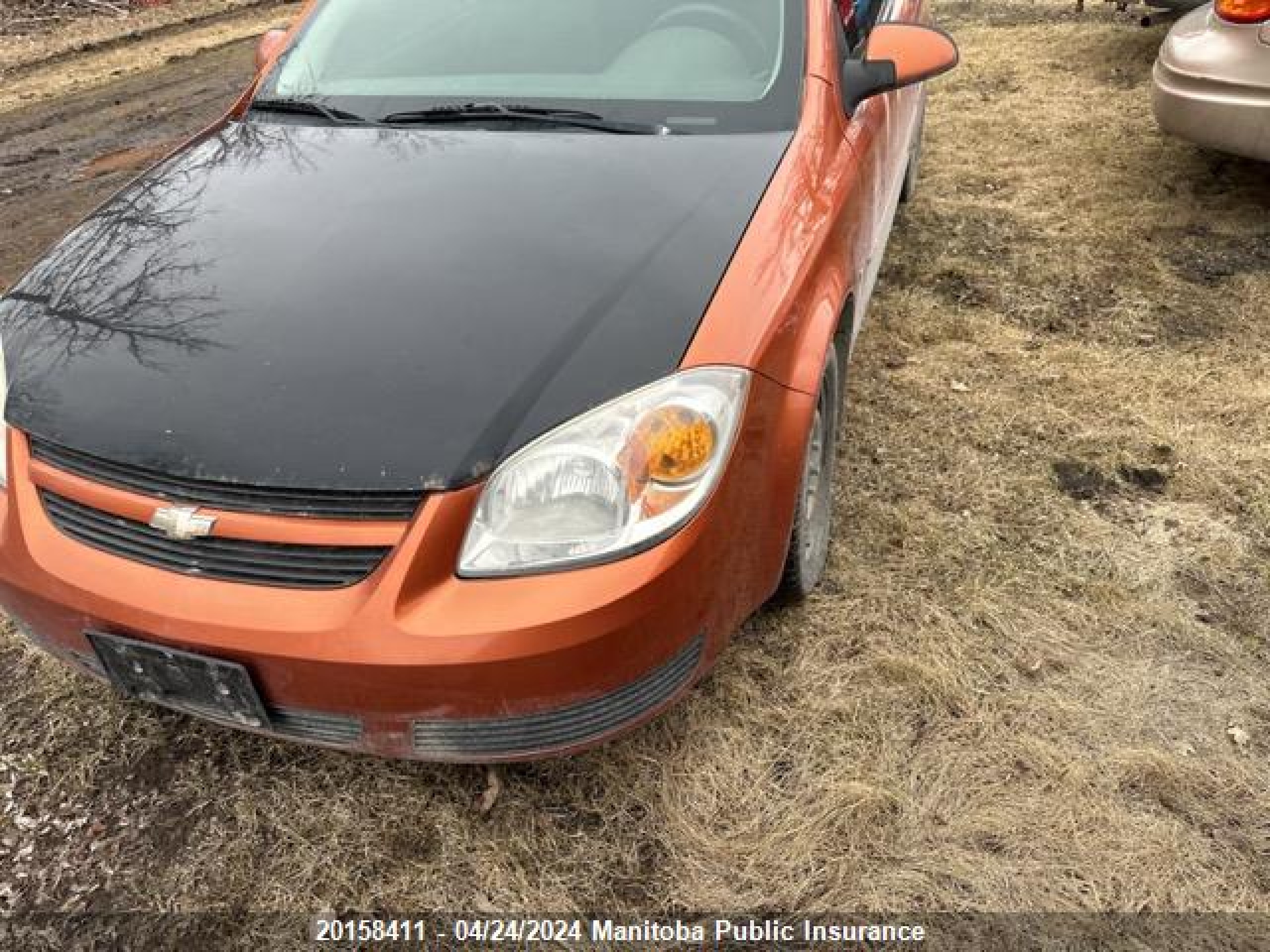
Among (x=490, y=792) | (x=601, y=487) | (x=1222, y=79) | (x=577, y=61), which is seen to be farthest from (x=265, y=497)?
(x=1222, y=79)

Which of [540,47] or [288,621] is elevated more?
[540,47]

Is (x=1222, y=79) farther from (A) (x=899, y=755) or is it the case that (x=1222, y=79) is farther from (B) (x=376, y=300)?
(B) (x=376, y=300)

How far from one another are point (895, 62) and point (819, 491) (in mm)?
1100

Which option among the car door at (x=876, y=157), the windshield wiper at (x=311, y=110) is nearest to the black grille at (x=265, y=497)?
the windshield wiper at (x=311, y=110)

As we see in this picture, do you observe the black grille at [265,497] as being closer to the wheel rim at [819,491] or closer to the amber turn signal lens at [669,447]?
the amber turn signal lens at [669,447]

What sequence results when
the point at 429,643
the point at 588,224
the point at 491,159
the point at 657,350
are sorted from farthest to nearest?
the point at 491,159
the point at 588,224
the point at 657,350
the point at 429,643

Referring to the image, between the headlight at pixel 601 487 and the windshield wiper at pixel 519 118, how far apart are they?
876 millimetres

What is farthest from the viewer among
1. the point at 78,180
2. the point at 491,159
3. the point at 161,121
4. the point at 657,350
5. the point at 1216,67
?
the point at 161,121

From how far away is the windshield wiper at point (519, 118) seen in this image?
215 cm

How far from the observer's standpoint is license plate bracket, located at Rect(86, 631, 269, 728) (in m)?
1.50

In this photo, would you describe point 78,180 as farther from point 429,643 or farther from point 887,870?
point 887,870

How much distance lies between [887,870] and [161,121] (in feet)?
21.5

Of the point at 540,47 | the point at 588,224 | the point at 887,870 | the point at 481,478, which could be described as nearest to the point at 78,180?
the point at 540,47

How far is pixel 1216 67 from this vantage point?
375 centimetres
